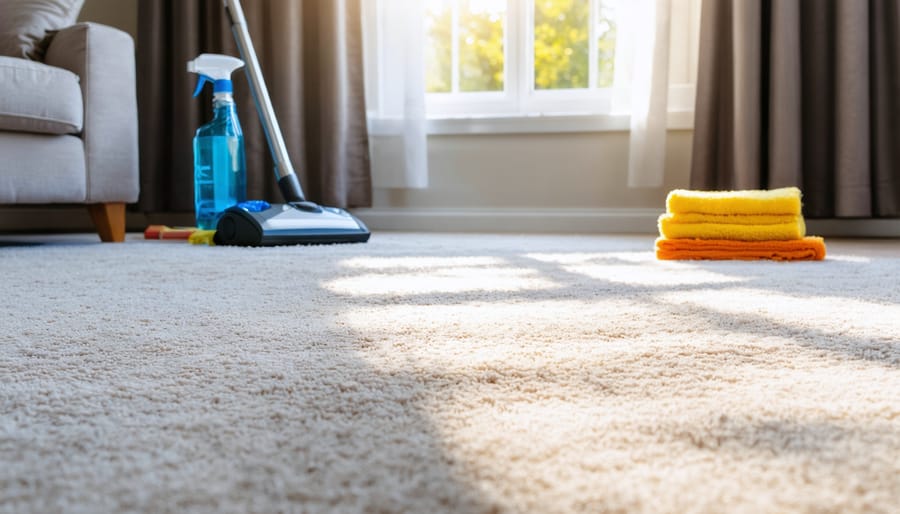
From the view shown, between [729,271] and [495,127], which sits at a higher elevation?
[495,127]

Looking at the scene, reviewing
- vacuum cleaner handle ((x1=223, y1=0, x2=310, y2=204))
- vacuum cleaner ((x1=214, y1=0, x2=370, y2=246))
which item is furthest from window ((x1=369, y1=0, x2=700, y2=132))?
vacuum cleaner ((x1=214, y1=0, x2=370, y2=246))

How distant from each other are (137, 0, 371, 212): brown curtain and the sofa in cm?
58

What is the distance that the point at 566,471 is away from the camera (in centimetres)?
36

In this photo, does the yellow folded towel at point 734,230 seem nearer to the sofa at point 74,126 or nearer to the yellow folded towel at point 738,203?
the yellow folded towel at point 738,203

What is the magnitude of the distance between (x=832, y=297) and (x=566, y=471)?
0.70 metres

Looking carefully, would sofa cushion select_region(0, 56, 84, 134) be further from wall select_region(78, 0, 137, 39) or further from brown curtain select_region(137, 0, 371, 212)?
wall select_region(78, 0, 137, 39)

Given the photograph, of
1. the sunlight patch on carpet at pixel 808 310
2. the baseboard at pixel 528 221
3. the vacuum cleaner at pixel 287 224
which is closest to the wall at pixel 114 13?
the baseboard at pixel 528 221

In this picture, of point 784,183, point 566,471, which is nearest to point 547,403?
point 566,471

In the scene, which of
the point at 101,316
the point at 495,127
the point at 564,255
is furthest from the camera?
the point at 495,127

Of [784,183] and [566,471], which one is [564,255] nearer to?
[784,183]

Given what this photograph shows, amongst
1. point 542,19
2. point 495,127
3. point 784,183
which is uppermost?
point 542,19

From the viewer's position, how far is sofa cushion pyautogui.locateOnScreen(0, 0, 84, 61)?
210 centimetres

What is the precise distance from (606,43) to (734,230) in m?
1.44

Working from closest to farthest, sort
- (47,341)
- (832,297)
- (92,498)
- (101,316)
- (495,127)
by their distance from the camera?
1. (92,498)
2. (47,341)
3. (101,316)
4. (832,297)
5. (495,127)
